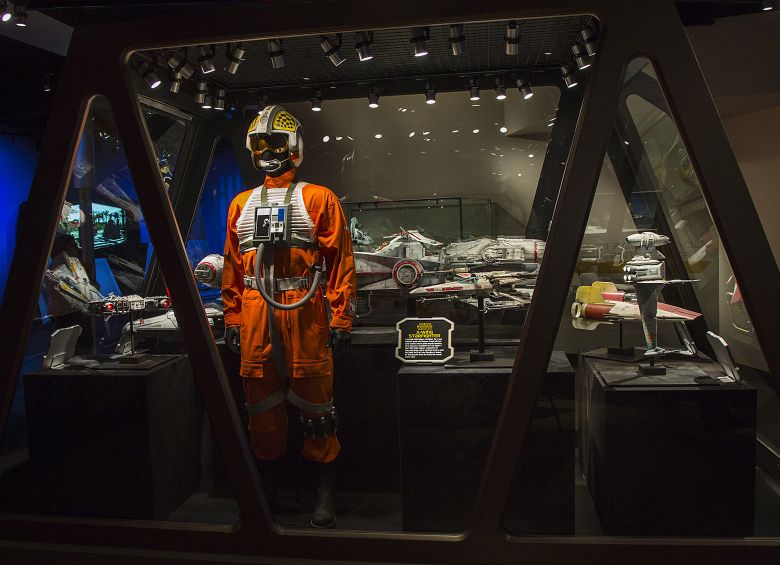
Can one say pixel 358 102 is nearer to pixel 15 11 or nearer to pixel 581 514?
pixel 15 11

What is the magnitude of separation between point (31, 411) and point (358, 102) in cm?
250

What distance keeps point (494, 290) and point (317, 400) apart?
112cm

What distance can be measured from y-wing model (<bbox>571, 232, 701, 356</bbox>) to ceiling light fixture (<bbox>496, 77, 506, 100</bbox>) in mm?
1246

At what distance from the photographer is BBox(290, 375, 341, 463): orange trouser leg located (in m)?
2.71

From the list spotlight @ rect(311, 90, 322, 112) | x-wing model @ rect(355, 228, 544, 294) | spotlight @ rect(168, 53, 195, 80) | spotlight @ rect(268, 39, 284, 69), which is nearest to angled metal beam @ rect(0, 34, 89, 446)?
spotlight @ rect(168, 53, 195, 80)

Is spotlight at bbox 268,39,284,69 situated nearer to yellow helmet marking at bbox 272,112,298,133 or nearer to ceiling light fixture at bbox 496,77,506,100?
yellow helmet marking at bbox 272,112,298,133

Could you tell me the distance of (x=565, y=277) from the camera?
2.11 metres

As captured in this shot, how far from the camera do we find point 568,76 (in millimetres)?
3383

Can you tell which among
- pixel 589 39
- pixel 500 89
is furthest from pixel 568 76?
pixel 589 39

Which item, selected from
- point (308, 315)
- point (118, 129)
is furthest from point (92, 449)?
point (118, 129)

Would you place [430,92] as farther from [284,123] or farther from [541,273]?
[541,273]

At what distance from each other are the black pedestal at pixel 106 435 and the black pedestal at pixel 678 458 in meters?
2.00

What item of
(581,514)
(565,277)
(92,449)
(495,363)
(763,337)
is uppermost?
(565,277)

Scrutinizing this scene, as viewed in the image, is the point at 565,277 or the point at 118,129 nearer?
the point at 565,277
